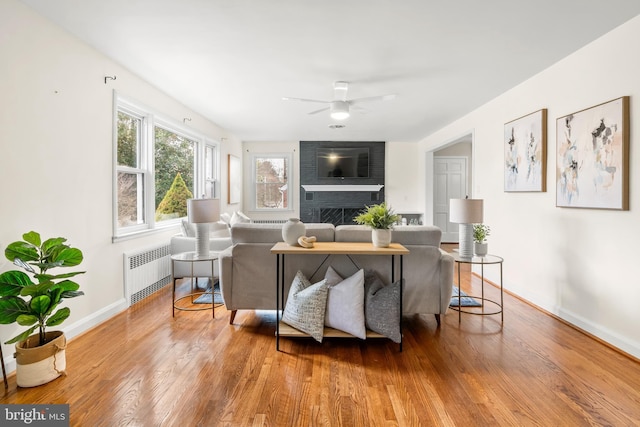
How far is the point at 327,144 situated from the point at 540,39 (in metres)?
5.56

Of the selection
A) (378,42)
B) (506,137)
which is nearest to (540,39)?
(378,42)

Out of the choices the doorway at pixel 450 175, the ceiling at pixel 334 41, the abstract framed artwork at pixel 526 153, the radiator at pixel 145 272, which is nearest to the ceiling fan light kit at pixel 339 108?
the ceiling at pixel 334 41

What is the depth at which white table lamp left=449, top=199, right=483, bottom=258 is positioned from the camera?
3.17 meters

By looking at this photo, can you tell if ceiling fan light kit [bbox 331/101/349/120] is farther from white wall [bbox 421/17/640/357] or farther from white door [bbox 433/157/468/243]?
white door [bbox 433/157/468/243]

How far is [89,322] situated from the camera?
2936mm

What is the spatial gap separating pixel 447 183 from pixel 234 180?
4.90 metres

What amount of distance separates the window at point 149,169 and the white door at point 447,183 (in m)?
5.39

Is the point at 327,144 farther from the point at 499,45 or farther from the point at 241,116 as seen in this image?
the point at 499,45

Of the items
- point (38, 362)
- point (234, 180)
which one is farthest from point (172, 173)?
point (38, 362)

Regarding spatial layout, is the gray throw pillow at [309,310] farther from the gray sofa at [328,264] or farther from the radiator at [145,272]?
the radiator at [145,272]

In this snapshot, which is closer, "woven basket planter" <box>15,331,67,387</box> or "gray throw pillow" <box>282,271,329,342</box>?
"woven basket planter" <box>15,331,67,387</box>

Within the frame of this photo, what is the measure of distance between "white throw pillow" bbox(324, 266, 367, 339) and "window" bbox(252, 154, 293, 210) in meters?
5.67

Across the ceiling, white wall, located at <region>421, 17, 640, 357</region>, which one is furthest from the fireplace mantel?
white wall, located at <region>421, 17, 640, 357</region>

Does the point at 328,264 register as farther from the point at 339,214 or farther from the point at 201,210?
the point at 339,214
